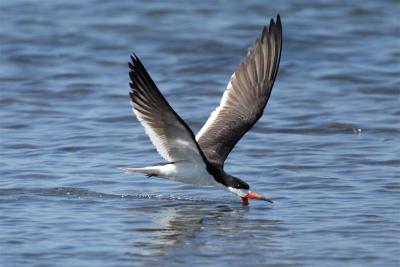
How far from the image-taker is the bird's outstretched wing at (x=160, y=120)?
769cm

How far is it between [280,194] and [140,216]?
1.41 metres

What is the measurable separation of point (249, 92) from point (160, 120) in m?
1.93

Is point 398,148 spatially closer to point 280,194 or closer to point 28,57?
point 280,194

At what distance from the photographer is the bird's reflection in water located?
24.3 feet

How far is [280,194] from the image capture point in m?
9.20

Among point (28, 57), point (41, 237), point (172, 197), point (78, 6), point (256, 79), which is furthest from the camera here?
point (78, 6)

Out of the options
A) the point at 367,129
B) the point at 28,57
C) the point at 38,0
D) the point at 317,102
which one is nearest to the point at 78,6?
the point at 38,0

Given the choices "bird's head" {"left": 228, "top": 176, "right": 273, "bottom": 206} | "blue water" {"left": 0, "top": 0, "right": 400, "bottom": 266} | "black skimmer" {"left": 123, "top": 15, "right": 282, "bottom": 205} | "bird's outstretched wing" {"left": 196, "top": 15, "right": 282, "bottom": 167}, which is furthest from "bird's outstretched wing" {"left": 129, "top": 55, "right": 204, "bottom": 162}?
"bird's outstretched wing" {"left": 196, "top": 15, "right": 282, "bottom": 167}

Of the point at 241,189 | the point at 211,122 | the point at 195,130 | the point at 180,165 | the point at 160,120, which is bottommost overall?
the point at 195,130

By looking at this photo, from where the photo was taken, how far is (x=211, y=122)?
956 centimetres

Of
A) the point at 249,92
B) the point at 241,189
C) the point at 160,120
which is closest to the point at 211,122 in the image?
the point at 249,92

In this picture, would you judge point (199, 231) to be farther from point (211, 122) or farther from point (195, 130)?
point (195, 130)

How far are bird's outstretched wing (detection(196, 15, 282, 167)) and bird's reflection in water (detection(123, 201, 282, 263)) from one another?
0.75 m

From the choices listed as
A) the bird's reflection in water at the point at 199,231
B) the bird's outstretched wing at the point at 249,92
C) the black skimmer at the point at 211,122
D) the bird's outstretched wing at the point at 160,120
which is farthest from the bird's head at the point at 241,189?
the bird's outstretched wing at the point at 249,92
